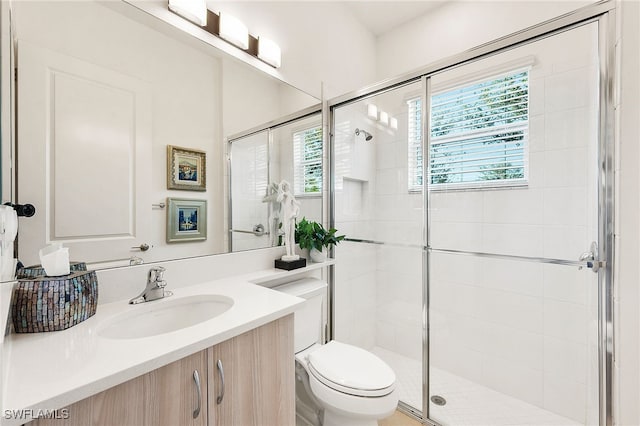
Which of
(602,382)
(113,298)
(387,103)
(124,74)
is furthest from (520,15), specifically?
(113,298)

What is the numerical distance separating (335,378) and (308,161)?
50.7 inches

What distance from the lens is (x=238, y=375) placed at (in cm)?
84

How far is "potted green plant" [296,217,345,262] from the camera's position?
1.74m

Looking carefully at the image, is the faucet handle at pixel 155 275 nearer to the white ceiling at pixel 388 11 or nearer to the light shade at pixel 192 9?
the light shade at pixel 192 9

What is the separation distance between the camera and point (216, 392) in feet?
2.57

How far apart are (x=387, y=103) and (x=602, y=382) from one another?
1.77m

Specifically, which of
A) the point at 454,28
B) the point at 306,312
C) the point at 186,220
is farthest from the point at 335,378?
the point at 454,28

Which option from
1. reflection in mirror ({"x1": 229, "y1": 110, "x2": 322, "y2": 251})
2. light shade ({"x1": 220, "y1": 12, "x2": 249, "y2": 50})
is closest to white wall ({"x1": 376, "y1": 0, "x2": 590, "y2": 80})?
reflection in mirror ({"x1": 229, "y1": 110, "x2": 322, "y2": 251})

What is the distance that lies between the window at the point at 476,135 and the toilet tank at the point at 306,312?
2.99ft

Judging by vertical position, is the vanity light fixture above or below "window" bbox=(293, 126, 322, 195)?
above

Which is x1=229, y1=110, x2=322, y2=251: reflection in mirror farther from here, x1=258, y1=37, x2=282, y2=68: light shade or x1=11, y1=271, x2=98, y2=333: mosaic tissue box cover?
x1=11, y1=271, x2=98, y2=333: mosaic tissue box cover

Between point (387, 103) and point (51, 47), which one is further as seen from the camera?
point (387, 103)

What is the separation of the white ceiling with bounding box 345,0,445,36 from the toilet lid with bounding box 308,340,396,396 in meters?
2.41

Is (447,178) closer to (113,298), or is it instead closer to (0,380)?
(113,298)
